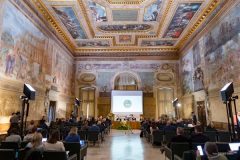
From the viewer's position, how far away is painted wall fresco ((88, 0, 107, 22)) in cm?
1308

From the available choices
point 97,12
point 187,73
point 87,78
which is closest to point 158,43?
point 187,73

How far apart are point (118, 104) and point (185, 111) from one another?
6660 mm

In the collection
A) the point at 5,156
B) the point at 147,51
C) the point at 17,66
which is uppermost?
the point at 147,51

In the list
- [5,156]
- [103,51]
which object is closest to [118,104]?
[103,51]

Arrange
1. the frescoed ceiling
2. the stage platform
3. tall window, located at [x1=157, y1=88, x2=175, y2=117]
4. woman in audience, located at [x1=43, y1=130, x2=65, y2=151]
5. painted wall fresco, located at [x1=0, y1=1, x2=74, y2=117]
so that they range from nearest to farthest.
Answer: woman in audience, located at [x1=43, y1=130, x2=65, y2=151]
painted wall fresco, located at [x1=0, y1=1, x2=74, y2=117]
the frescoed ceiling
the stage platform
tall window, located at [x1=157, y1=88, x2=175, y2=117]

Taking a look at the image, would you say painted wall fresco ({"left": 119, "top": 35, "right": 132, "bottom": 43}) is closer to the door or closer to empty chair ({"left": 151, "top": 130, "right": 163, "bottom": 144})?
the door

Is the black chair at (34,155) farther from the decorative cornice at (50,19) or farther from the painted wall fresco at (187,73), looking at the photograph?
the painted wall fresco at (187,73)

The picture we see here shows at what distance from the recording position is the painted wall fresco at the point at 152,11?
13.2 metres

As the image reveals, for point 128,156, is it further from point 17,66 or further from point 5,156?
point 17,66

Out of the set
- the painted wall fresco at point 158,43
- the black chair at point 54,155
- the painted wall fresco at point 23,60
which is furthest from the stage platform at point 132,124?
the black chair at point 54,155

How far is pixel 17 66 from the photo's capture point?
10539 mm

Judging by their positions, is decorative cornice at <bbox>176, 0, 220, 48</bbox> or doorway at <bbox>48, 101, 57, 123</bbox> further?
doorway at <bbox>48, 101, 57, 123</bbox>

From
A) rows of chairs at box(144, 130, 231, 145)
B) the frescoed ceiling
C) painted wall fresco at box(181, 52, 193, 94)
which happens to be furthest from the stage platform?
rows of chairs at box(144, 130, 231, 145)

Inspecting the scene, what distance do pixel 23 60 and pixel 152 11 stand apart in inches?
348
